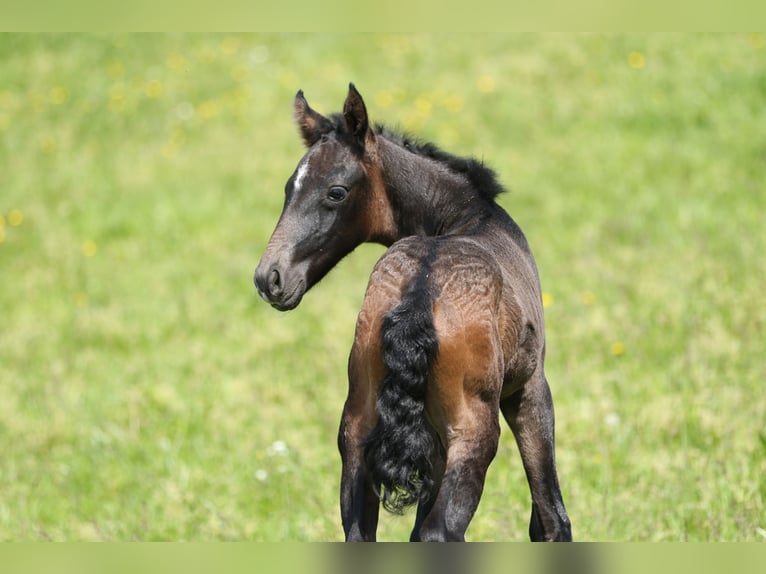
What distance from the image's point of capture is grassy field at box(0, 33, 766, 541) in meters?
6.14

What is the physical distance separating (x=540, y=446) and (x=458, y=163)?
112 cm

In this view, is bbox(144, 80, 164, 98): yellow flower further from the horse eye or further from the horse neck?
the horse eye

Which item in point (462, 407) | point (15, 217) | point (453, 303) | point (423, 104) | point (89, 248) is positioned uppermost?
point (423, 104)

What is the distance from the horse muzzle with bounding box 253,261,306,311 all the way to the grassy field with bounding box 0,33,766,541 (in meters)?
2.08

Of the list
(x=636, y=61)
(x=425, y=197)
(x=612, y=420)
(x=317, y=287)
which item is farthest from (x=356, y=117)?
(x=636, y=61)

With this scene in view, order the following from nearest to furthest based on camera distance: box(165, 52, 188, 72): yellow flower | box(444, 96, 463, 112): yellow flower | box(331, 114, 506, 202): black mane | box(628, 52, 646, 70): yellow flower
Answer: box(331, 114, 506, 202): black mane, box(444, 96, 463, 112): yellow flower, box(628, 52, 646, 70): yellow flower, box(165, 52, 188, 72): yellow flower

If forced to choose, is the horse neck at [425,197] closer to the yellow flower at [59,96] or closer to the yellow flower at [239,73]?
the yellow flower at [239,73]

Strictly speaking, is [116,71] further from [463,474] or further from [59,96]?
[463,474]

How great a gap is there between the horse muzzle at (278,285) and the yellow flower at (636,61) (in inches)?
436

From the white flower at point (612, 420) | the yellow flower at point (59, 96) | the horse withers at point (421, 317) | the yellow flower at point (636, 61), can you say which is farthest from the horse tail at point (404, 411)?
the yellow flower at point (59, 96)

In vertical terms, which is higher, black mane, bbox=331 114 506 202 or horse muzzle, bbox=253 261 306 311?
black mane, bbox=331 114 506 202

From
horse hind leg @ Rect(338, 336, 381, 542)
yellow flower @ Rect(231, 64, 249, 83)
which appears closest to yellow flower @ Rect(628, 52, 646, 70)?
yellow flower @ Rect(231, 64, 249, 83)

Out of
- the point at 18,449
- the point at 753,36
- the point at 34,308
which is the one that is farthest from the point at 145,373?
the point at 753,36

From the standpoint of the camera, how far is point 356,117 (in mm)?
3529
